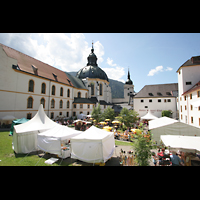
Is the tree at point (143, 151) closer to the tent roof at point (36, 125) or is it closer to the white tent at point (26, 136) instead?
the white tent at point (26, 136)

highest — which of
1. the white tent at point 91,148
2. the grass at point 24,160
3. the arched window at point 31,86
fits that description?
the arched window at point 31,86

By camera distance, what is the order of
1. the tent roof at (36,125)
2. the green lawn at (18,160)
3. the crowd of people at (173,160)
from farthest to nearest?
the tent roof at (36,125) < the green lawn at (18,160) < the crowd of people at (173,160)

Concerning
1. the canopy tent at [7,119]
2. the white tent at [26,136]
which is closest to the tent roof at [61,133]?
the white tent at [26,136]

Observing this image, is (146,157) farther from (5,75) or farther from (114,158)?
(5,75)

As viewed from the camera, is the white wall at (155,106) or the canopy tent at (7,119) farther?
the white wall at (155,106)

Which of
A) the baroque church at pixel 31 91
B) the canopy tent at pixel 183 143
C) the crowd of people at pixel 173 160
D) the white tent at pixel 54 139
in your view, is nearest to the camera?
the canopy tent at pixel 183 143

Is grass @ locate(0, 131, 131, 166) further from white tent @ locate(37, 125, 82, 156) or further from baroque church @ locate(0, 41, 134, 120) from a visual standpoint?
baroque church @ locate(0, 41, 134, 120)

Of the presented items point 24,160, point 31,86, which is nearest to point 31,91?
point 31,86

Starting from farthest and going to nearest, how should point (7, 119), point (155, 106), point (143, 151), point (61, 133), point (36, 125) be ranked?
point (155, 106) → point (7, 119) → point (36, 125) → point (61, 133) → point (143, 151)

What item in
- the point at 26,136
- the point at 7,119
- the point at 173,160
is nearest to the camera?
the point at 173,160

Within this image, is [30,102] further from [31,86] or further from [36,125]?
[36,125]

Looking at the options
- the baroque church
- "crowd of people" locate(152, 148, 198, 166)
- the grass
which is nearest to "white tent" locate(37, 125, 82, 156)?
the grass

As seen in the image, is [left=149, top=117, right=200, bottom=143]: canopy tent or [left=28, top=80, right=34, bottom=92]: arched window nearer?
[left=149, top=117, right=200, bottom=143]: canopy tent
